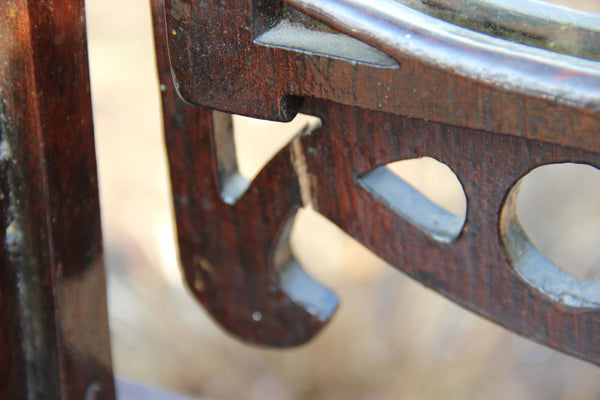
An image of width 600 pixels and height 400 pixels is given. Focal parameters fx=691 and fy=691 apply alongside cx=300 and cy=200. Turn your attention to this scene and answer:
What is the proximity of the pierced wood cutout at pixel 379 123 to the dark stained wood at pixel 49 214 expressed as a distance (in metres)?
0.10

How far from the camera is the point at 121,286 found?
271 cm

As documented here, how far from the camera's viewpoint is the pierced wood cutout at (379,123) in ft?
1.59

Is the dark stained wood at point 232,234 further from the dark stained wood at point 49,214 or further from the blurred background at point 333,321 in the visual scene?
the blurred background at point 333,321

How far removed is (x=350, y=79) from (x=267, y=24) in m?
0.09

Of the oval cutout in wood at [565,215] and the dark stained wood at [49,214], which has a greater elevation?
the dark stained wood at [49,214]

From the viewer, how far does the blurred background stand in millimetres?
2482

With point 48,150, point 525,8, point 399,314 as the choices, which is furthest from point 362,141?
point 399,314

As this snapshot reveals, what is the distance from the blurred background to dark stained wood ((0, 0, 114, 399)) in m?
1.86

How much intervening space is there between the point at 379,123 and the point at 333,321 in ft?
6.92

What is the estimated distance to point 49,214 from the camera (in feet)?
2.22

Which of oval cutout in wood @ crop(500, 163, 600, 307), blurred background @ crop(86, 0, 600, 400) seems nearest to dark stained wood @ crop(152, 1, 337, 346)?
oval cutout in wood @ crop(500, 163, 600, 307)

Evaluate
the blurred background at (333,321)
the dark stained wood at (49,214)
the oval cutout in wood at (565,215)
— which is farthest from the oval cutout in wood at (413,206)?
the blurred background at (333,321)

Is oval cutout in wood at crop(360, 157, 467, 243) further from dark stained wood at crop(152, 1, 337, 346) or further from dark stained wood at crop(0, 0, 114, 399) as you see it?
dark stained wood at crop(0, 0, 114, 399)

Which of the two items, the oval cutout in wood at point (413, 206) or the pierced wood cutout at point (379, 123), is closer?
the pierced wood cutout at point (379, 123)
